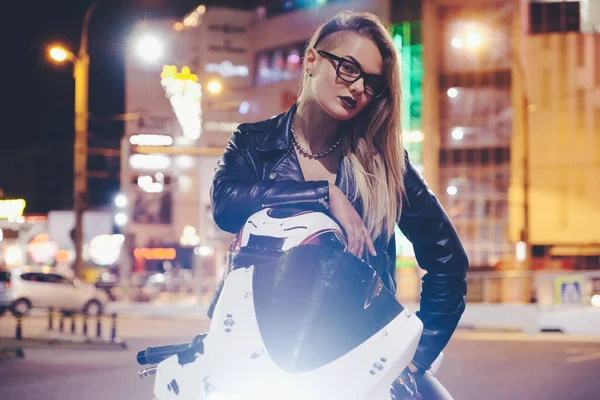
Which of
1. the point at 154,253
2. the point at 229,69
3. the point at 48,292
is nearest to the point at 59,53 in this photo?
the point at 48,292

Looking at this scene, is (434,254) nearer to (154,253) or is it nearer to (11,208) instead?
(11,208)

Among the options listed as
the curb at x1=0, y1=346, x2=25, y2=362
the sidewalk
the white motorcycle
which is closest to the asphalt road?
the curb at x1=0, y1=346, x2=25, y2=362

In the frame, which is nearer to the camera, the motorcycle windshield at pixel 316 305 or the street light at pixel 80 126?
the motorcycle windshield at pixel 316 305

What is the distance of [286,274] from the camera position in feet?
5.75

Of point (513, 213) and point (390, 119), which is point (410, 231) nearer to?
point (390, 119)

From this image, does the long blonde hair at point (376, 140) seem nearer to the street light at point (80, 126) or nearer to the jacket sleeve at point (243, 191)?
the jacket sleeve at point (243, 191)

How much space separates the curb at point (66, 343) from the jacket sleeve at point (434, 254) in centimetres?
1472

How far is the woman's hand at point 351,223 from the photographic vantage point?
6.08 feet

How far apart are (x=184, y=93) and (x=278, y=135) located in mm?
42481

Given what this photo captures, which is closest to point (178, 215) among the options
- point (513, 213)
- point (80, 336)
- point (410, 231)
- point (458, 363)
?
point (513, 213)

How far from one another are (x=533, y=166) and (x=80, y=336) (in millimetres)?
22866

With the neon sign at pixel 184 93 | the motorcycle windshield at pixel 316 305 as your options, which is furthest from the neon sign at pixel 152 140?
the motorcycle windshield at pixel 316 305

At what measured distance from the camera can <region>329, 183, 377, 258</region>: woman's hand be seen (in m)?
1.85

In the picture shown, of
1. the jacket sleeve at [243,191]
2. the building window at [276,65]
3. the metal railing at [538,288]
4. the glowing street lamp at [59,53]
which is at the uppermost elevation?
the building window at [276,65]
